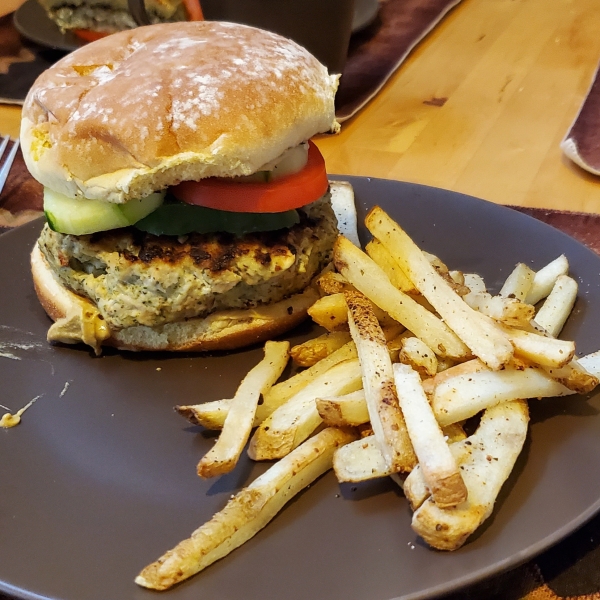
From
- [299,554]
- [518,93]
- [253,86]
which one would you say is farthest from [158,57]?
[518,93]

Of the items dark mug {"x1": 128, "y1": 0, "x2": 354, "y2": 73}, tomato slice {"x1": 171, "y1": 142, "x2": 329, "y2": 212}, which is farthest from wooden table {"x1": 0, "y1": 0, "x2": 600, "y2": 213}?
tomato slice {"x1": 171, "y1": 142, "x2": 329, "y2": 212}

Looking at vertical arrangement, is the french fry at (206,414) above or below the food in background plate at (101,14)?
above

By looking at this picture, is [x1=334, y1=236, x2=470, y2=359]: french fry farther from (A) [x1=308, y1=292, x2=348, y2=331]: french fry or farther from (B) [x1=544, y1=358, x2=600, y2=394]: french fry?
(B) [x1=544, y1=358, x2=600, y2=394]: french fry

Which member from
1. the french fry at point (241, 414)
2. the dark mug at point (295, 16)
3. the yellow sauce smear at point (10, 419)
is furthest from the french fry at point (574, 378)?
the dark mug at point (295, 16)

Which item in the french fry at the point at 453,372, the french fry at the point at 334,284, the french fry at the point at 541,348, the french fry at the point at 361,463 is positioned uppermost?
the french fry at the point at 541,348

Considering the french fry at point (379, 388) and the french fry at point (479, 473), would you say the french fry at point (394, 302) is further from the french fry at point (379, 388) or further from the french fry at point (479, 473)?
the french fry at point (479, 473)

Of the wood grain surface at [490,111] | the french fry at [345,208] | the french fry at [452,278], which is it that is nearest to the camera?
the french fry at [452,278]
